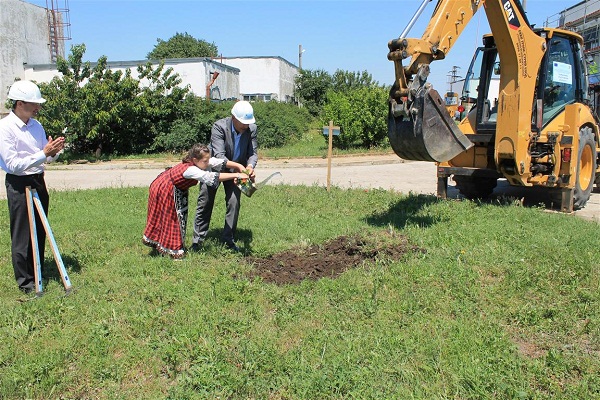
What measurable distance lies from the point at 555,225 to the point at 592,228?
48cm

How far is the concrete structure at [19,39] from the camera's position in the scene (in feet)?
97.6

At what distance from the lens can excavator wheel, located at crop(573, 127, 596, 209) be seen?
9260 millimetres

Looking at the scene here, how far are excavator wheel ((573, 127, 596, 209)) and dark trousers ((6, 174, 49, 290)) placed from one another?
28.2 feet

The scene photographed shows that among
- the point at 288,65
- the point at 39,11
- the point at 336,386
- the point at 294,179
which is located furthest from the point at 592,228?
the point at 288,65

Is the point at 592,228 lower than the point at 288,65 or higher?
lower

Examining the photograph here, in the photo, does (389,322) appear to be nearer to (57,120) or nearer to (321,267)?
(321,267)

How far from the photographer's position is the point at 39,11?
32.8 metres

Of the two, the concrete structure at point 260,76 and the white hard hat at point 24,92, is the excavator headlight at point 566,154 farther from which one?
the concrete structure at point 260,76

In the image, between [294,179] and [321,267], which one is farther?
[294,179]

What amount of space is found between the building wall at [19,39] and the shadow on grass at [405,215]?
27.3 meters

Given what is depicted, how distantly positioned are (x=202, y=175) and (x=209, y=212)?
0.98m

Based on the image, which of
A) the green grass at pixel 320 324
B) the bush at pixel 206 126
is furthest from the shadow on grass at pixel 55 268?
the bush at pixel 206 126

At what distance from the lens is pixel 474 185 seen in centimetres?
1054

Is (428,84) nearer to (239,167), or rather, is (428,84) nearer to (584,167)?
(239,167)
